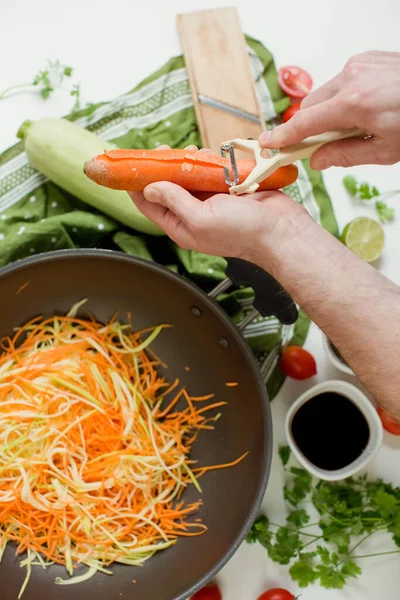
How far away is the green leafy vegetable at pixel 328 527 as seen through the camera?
1.28 meters

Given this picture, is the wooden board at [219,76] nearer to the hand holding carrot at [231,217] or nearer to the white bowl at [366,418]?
the hand holding carrot at [231,217]

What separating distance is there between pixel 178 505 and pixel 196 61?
111cm

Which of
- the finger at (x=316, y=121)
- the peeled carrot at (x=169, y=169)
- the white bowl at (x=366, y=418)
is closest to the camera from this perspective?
the finger at (x=316, y=121)

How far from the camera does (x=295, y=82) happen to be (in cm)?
155

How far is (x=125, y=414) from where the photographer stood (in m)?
1.27

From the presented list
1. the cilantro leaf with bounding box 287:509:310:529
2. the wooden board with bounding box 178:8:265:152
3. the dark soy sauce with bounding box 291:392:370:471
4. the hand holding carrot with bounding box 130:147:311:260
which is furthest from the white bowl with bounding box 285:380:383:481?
the wooden board with bounding box 178:8:265:152

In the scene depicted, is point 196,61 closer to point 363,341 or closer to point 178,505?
point 363,341

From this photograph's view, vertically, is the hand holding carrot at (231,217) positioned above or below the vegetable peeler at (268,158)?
below

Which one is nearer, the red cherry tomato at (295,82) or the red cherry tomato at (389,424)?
the red cherry tomato at (389,424)

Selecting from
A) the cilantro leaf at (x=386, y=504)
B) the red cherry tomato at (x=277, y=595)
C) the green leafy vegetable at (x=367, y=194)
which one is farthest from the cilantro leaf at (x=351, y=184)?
the red cherry tomato at (x=277, y=595)

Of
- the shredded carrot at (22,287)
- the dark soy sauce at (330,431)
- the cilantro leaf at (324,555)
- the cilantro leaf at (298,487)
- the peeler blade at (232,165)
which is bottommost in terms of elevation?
the cilantro leaf at (324,555)

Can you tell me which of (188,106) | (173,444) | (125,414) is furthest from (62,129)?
(173,444)

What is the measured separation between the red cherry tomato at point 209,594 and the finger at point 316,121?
979 millimetres

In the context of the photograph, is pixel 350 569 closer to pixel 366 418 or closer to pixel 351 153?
pixel 366 418
